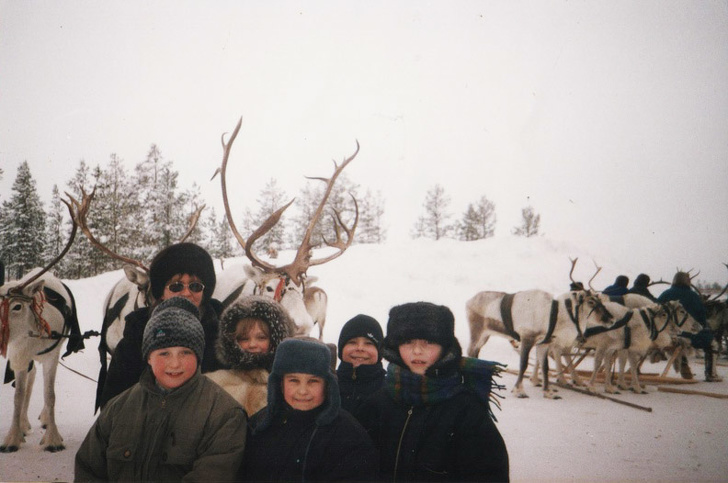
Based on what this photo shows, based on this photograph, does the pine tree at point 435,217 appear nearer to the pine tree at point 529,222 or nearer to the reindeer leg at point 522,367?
the pine tree at point 529,222

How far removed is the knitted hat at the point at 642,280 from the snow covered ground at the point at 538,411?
0.93ft

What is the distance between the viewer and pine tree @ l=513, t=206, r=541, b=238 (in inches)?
198

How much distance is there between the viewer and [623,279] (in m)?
5.86

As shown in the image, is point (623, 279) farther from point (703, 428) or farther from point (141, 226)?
point (141, 226)

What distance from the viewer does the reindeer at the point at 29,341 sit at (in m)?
3.09

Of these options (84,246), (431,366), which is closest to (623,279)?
(431,366)

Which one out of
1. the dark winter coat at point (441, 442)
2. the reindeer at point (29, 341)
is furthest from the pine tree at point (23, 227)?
the dark winter coat at point (441, 442)

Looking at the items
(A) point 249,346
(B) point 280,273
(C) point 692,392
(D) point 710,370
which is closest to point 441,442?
(A) point 249,346

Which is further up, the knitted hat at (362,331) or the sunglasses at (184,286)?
the sunglasses at (184,286)

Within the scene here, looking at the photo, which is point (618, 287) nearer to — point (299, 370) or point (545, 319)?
point (545, 319)

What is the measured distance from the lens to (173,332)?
1.58 metres

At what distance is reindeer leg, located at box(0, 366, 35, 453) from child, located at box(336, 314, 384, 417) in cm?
260

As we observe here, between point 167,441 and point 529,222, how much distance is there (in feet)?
16.3

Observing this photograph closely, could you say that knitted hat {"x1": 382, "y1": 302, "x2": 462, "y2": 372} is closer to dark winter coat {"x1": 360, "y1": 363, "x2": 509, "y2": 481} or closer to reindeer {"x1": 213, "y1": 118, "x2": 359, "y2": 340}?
dark winter coat {"x1": 360, "y1": 363, "x2": 509, "y2": 481}
